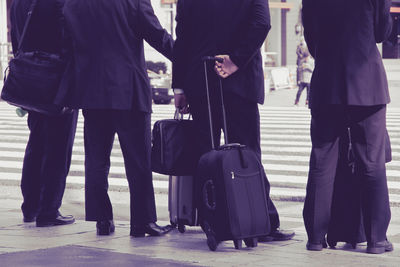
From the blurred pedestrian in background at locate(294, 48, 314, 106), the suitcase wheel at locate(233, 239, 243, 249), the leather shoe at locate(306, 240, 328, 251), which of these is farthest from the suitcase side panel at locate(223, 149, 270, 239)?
the blurred pedestrian in background at locate(294, 48, 314, 106)

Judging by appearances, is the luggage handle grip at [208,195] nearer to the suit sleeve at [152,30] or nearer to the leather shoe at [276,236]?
the leather shoe at [276,236]

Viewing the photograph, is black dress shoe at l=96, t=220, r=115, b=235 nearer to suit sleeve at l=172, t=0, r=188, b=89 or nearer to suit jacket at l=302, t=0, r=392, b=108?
suit sleeve at l=172, t=0, r=188, b=89

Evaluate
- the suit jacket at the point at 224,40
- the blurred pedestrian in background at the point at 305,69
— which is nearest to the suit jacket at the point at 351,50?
the suit jacket at the point at 224,40

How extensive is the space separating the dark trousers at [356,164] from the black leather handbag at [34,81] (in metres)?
1.87

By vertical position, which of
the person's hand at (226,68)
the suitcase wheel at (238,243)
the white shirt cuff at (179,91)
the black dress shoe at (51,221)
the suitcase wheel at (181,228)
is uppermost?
the person's hand at (226,68)

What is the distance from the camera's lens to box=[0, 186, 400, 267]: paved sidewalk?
5371 mm

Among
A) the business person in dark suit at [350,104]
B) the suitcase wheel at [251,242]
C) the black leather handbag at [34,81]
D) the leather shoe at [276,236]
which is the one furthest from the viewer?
the black leather handbag at [34,81]

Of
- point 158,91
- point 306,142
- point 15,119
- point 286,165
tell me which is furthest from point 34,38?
point 158,91

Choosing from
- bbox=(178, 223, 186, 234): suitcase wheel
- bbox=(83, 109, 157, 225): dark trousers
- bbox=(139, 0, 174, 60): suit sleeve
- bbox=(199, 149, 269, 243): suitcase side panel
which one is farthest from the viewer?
bbox=(178, 223, 186, 234): suitcase wheel

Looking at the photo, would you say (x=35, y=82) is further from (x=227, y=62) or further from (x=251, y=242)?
(x=251, y=242)

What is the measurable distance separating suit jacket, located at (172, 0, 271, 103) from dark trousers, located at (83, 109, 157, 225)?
477 mm

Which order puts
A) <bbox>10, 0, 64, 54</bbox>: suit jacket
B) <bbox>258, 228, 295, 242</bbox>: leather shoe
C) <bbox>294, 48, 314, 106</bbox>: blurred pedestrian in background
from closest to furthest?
<bbox>258, 228, 295, 242</bbox>: leather shoe → <bbox>10, 0, 64, 54</bbox>: suit jacket → <bbox>294, 48, 314, 106</bbox>: blurred pedestrian in background

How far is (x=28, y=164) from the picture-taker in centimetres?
718

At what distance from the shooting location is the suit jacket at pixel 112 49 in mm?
6305
